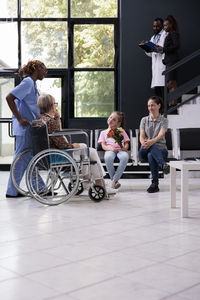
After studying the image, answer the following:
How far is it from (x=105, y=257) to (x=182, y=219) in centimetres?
117

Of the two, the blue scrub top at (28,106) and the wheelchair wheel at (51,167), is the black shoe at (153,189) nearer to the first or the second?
the wheelchair wheel at (51,167)

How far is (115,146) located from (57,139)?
1.04m

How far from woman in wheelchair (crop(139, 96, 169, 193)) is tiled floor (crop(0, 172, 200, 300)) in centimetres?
74

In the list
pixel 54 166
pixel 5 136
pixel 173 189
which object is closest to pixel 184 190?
pixel 173 189

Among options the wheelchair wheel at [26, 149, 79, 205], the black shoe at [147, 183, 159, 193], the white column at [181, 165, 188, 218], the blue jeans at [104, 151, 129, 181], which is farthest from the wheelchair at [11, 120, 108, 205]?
the white column at [181, 165, 188, 218]

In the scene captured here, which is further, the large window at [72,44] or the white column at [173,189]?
the large window at [72,44]

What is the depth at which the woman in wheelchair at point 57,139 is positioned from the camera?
4.22m

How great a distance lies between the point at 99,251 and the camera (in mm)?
2590

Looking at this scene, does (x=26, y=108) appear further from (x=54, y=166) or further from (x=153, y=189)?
(x=153, y=189)

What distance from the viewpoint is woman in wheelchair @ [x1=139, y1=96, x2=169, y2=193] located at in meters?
4.93

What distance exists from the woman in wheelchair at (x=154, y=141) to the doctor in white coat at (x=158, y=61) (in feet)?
7.05

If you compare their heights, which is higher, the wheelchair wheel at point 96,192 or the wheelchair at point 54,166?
the wheelchair at point 54,166

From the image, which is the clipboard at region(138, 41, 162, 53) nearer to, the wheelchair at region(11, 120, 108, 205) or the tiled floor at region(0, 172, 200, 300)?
the wheelchair at region(11, 120, 108, 205)

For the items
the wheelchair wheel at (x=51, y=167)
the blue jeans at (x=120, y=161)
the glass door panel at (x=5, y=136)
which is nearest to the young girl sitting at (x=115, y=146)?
the blue jeans at (x=120, y=161)
